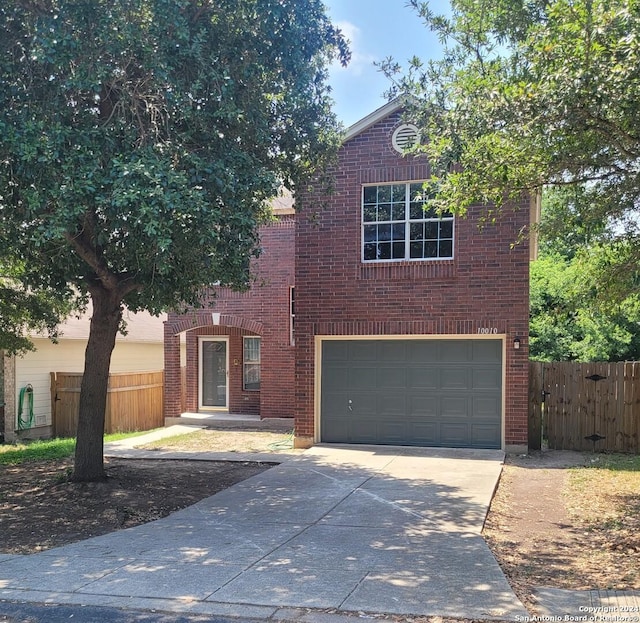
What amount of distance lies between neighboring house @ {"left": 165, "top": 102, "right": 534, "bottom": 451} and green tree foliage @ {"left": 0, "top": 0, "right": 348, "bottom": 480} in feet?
12.9

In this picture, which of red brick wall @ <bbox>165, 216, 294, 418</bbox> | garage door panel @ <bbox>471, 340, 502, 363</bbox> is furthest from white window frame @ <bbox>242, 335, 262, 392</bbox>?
garage door panel @ <bbox>471, 340, 502, 363</bbox>

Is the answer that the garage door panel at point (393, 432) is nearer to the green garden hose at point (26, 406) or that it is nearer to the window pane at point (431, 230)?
the window pane at point (431, 230)

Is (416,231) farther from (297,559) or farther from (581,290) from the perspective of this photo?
(297,559)

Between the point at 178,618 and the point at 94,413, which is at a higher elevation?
the point at 94,413

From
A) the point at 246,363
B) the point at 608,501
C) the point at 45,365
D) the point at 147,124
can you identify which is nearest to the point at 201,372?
the point at 246,363

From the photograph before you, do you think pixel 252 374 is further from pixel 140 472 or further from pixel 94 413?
pixel 94 413

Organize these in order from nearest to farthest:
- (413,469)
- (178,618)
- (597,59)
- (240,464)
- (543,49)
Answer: (178,618)
(597,59)
(543,49)
(413,469)
(240,464)

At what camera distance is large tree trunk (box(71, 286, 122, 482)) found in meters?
9.80

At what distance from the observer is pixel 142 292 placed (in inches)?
405

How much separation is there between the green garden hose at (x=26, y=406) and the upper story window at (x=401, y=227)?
10.1m

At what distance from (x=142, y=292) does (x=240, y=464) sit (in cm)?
394

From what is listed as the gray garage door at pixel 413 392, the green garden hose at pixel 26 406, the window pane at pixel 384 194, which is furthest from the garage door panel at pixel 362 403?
the green garden hose at pixel 26 406

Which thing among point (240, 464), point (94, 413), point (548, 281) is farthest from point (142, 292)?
point (548, 281)

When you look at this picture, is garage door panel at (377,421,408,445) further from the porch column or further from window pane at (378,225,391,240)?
the porch column
